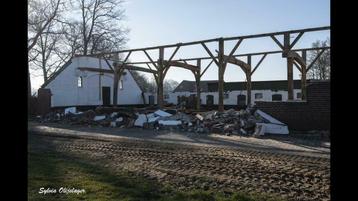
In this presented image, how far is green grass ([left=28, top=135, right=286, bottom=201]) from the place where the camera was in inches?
250

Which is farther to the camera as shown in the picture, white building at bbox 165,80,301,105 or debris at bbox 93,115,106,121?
white building at bbox 165,80,301,105

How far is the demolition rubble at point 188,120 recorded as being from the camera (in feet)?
64.5

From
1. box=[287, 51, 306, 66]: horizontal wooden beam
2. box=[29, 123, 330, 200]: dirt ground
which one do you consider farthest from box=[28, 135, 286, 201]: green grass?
box=[287, 51, 306, 66]: horizontal wooden beam

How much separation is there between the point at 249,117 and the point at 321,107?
3883 mm

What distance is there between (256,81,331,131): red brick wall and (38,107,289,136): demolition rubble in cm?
43

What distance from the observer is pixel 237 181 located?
8039 millimetres

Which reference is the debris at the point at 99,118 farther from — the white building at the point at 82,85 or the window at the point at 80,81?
the window at the point at 80,81

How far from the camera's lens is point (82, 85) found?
3875 centimetres

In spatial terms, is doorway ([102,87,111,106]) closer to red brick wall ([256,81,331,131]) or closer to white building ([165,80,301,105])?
white building ([165,80,301,105])

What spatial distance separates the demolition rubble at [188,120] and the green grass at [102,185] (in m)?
11.2

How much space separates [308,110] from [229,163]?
31.7ft

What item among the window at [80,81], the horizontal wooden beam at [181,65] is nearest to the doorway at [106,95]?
the window at [80,81]
